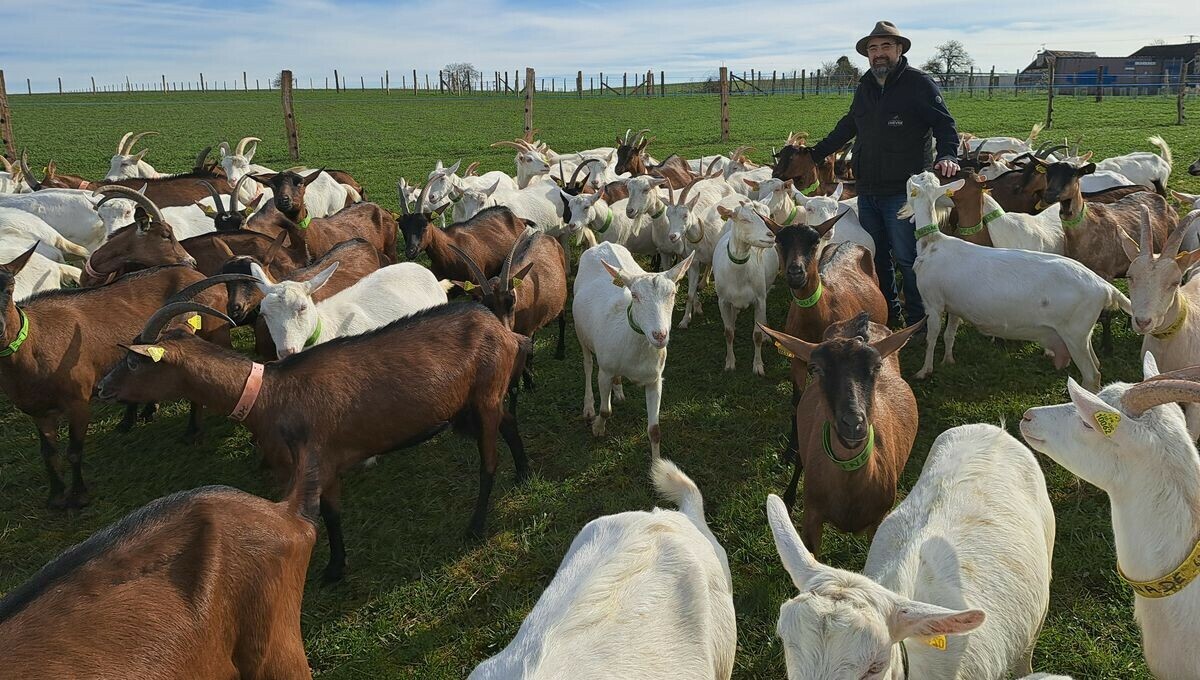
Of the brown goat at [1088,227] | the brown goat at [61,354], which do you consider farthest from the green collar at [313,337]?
the brown goat at [1088,227]

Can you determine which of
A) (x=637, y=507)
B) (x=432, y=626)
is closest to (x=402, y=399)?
(x=432, y=626)

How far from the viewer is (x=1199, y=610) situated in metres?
2.51

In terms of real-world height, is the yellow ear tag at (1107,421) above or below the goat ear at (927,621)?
above

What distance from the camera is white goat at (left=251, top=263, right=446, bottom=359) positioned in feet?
16.4

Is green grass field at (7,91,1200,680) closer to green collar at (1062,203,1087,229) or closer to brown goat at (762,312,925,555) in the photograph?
brown goat at (762,312,925,555)

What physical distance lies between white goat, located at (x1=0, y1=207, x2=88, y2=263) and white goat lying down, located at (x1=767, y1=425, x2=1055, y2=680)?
857cm

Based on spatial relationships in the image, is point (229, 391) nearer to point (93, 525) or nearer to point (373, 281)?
point (93, 525)

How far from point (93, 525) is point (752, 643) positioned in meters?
4.26

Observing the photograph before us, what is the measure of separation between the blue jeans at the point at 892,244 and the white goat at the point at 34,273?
7.47 meters

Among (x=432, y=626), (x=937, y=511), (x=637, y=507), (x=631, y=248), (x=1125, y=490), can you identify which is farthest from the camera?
(x=631, y=248)

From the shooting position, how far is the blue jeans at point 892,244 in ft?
22.1

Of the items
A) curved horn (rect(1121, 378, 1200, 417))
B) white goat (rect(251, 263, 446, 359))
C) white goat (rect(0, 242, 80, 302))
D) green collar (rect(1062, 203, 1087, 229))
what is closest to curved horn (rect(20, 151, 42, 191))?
white goat (rect(0, 242, 80, 302))

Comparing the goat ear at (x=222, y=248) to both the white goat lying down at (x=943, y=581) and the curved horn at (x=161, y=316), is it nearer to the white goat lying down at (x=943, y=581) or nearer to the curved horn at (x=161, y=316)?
the curved horn at (x=161, y=316)

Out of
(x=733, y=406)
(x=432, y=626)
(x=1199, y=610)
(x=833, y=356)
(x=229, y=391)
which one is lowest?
(x=432, y=626)
